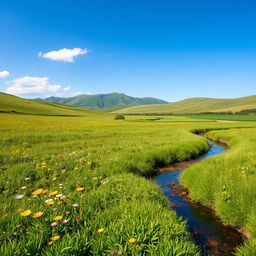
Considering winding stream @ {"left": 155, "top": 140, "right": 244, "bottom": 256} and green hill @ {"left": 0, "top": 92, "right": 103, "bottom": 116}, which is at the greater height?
green hill @ {"left": 0, "top": 92, "right": 103, "bottom": 116}

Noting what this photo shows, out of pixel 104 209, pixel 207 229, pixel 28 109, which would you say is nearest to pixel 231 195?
pixel 207 229

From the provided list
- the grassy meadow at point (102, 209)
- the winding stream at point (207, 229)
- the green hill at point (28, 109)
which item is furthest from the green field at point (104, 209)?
the green hill at point (28, 109)

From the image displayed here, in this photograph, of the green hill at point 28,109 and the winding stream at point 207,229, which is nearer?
the winding stream at point 207,229

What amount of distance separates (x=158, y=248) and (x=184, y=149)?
13.8 metres

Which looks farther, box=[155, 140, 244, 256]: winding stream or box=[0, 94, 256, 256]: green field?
box=[155, 140, 244, 256]: winding stream

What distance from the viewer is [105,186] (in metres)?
6.44

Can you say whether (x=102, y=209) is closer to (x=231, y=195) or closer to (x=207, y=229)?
(x=207, y=229)

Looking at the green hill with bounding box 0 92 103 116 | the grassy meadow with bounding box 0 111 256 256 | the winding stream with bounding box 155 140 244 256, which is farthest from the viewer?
the green hill with bounding box 0 92 103 116

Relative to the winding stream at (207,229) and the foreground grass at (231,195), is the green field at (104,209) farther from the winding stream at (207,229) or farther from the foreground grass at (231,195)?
the winding stream at (207,229)

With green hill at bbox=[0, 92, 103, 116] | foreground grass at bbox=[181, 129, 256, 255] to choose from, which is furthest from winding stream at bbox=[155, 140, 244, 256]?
green hill at bbox=[0, 92, 103, 116]

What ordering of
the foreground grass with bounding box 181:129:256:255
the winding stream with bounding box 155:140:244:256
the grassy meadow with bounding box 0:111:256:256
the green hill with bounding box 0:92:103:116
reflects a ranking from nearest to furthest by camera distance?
1. the grassy meadow with bounding box 0:111:256:256
2. the winding stream with bounding box 155:140:244:256
3. the foreground grass with bounding box 181:129:256:255
4. the green hill with bounding box 0:92:103:116

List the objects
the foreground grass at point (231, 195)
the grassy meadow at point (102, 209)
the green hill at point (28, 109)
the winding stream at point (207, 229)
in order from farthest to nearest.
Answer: the green hill at point (28, 109) < the foreground grass at point (231, 195) < the winding stream at point (207, 229) < the grassy meadow at point (102, 209)

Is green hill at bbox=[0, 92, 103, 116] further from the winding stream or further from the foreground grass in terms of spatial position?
the foreground grass

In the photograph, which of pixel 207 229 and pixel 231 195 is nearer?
pixel 207 229
